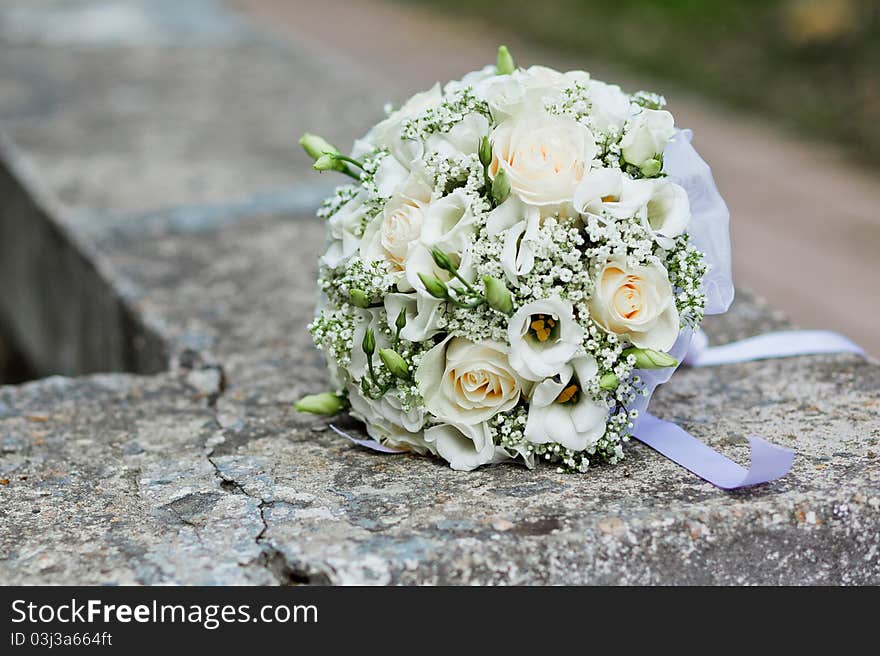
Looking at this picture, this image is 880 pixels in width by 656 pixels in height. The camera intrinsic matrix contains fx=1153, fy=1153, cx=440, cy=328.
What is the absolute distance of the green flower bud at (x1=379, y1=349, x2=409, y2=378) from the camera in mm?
1634

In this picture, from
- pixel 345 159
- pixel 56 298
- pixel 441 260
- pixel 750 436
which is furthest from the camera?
pixel 56 298

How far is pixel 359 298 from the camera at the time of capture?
1.67m

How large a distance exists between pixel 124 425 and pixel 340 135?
1.85 m

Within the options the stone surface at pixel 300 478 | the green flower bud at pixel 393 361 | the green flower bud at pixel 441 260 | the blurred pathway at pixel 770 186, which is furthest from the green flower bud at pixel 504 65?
the blurred pathway at pixel 770 186

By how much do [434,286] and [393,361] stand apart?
14 cm

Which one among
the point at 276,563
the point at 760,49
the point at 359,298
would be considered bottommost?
the point at 276,563

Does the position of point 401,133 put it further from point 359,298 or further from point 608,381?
point 608,381

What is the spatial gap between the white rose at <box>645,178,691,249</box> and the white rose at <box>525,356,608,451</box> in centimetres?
22

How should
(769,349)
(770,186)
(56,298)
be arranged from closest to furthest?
1. (769,349)
2. (56,298)
3. (770,186)

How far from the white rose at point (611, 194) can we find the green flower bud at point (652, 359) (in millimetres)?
188

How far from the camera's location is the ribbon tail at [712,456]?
1.54 metres

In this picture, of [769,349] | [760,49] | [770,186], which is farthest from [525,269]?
[760,49]

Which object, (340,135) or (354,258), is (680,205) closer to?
(354,258)

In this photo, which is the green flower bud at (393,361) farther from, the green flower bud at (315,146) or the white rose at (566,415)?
the green flower bud at (315,146)
